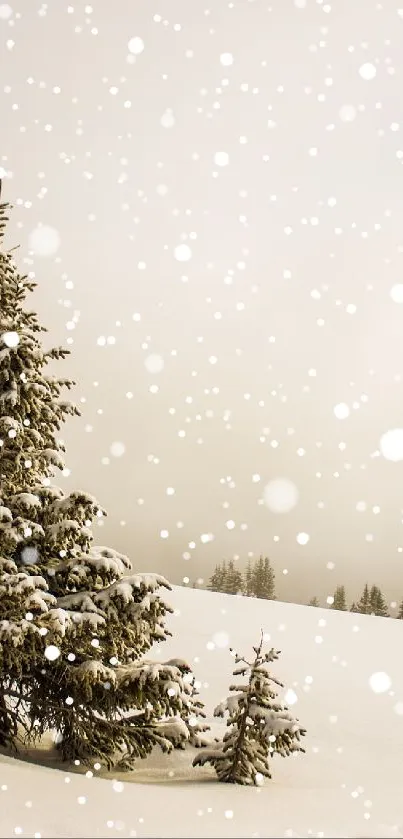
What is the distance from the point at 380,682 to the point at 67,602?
17836mm

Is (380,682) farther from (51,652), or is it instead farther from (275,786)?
(51,652)

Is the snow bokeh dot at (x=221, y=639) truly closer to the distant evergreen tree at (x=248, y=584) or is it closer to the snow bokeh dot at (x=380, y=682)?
the snow bokeh dot at (x=380, y=682)

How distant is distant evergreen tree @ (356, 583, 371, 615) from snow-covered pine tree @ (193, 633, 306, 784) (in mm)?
61115

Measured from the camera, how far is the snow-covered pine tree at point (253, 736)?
8266 mm

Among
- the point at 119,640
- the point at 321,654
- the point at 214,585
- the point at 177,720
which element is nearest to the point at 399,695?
the point at 321,654

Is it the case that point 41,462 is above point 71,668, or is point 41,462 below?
above

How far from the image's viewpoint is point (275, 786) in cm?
836

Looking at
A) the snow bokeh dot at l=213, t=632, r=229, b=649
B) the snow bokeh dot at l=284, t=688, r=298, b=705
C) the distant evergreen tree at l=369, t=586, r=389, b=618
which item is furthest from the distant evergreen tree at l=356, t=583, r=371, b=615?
the snow bokeh dot at l=284, t=688, r=298, b=705

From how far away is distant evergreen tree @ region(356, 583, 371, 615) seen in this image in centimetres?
6544

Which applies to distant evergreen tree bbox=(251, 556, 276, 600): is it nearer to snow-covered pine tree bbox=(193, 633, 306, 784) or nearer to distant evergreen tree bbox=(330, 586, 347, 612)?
distant evergreen tree bbox=(330, 586, 347, 612)

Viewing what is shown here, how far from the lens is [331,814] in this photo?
625 centimetres

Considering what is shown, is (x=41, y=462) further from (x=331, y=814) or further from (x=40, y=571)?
(x=331, y=814)

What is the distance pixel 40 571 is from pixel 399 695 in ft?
54.5

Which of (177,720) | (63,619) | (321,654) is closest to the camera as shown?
(63,619)
